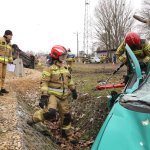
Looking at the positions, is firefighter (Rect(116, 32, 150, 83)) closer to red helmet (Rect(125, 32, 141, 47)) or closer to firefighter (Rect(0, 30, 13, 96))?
red helmet (Rect(125, 32, 141, 47))

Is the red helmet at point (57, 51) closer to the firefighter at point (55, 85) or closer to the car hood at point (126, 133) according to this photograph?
the firefighter at point (55, 85)

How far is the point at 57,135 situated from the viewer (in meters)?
7.92

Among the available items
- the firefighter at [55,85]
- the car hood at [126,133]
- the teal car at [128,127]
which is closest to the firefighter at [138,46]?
the firefighter at [55,85]

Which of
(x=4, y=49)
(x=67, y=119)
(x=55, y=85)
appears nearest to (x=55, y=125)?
(x=67, y=119)

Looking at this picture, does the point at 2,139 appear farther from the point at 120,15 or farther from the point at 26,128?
the point at 120,15

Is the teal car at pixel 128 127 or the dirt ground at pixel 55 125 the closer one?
the teal car at pixel 128 127

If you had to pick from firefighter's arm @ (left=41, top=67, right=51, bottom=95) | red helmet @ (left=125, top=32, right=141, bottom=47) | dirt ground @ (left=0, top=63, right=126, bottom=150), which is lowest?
dirt ground @ (left=0, top=63, right=126, bottom=150)

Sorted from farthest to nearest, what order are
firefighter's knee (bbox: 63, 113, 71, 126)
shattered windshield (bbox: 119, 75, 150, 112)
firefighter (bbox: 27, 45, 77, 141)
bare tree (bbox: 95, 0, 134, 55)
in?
bare tree (bbox: 95, 0, 134, 55) → firefighter's knee (bbox: 63, 113, 71, 126) → firefighter (bbox: 27, 45, 77, 141) → shattered windshield (bbox: 119, 75, 150, 112)

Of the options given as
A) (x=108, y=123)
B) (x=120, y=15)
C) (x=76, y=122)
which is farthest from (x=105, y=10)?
(x=108, y=123)

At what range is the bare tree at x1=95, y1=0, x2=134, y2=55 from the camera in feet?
199

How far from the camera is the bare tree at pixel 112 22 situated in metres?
60.6

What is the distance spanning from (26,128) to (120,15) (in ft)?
184

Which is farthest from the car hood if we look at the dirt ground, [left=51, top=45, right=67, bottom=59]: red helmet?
[left=51, top=45, right=67, bottom=59]: red helmet

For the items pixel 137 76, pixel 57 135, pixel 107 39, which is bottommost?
pixel 57 135
